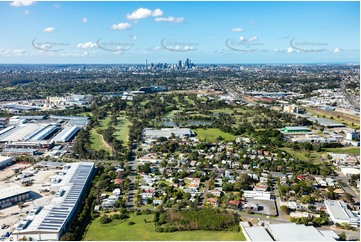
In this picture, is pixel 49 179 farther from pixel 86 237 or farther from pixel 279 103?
pixel 279 103

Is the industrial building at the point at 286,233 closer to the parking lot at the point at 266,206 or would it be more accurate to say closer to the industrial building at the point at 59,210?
the parking lot at the point at 266,206

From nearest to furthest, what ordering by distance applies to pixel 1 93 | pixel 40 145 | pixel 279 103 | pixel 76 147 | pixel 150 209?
pixel 150 209
pixel 76 147
pixel 40 145
pixel 279 103
pixel 1 93

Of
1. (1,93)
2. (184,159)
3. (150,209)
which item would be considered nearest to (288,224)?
(150,209)

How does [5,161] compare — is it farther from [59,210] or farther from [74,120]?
[74,120]

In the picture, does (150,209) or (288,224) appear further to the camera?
(150,209)

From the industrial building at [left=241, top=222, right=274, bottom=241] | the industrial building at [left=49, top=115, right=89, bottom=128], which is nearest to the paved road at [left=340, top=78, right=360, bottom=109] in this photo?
the industrial building at [left=49, top=115, right=89, bottom=128]

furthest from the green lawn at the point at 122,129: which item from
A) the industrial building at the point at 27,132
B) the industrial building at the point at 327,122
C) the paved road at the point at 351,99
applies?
the paved road at the point at 351,99

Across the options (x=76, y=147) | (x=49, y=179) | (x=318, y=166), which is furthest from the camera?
(x=76, y=147)
